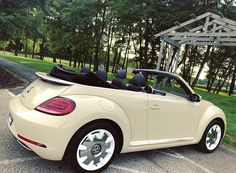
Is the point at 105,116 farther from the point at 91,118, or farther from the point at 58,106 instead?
the point at 58,106

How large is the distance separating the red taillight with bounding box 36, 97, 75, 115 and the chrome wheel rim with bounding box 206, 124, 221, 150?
3149 mm

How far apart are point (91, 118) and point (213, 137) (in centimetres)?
310

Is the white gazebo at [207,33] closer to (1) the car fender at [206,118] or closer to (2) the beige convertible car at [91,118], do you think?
(1) the car fender at [206,118]

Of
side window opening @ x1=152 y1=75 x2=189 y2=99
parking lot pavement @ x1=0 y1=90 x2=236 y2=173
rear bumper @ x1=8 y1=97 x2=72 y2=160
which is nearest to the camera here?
rear bumper @ x1=8 y1=97 x2=72 y2=160

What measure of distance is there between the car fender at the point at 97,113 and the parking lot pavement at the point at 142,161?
502mm

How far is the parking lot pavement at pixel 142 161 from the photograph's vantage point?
11.6 ft

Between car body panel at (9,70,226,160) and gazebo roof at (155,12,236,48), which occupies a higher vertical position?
gazebo roof at (155,12,236,48)

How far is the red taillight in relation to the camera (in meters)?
3.21

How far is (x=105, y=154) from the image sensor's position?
3627mm

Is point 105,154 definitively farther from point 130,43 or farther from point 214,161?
point 130,43

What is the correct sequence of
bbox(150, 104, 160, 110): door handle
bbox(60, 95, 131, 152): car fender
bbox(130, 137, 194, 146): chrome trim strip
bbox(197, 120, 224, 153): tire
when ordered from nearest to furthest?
bbox(60, 95, 131, 152): car fender < bbox(130, 137, 194, 146): chrome trim strip < bbox(150, 104, 160, 110): door handle < bbox(197, 120, 224, 153): tire

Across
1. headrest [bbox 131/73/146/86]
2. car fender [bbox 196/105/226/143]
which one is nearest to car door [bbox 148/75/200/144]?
car fender [bbox 196/105/226/143]

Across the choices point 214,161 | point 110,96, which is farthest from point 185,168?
point 110,96

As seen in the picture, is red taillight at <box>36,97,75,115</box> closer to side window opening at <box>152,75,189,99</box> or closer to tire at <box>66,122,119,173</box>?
tire at <box>66,122,119,173</box>
